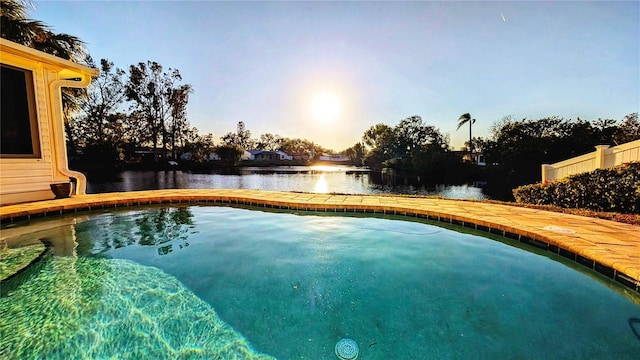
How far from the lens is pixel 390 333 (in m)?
1.89

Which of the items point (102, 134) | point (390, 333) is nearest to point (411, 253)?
point (390, 333)

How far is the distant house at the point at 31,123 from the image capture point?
4901 mm

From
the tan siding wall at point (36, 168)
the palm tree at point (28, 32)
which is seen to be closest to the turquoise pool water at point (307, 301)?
the tan siding wall at point (36, 168)

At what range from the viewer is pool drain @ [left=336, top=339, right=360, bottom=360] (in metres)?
1.68

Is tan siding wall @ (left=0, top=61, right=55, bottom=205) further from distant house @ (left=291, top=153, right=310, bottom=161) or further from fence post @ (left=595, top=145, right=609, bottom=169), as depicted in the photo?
distant house @ (left=291, top=153, right=310, bottom=161)

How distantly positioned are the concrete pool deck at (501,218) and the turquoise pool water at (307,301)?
20 centimetres

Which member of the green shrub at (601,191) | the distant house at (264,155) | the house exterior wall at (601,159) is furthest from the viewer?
the distant house at (264,155)

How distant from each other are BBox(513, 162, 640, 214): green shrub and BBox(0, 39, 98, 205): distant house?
34.4 ft

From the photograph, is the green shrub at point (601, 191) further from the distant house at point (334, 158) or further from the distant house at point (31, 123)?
the distant house at point (334, 158)

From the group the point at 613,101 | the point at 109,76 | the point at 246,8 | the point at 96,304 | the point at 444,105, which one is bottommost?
the point at 96,304

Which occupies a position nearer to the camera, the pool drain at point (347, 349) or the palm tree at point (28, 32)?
the pool drain at point (347, 349)

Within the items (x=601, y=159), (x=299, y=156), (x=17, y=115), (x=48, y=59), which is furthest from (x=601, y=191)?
(x=299, y=156)

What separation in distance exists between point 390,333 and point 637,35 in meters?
10.2

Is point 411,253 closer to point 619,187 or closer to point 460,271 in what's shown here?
point 460,271
